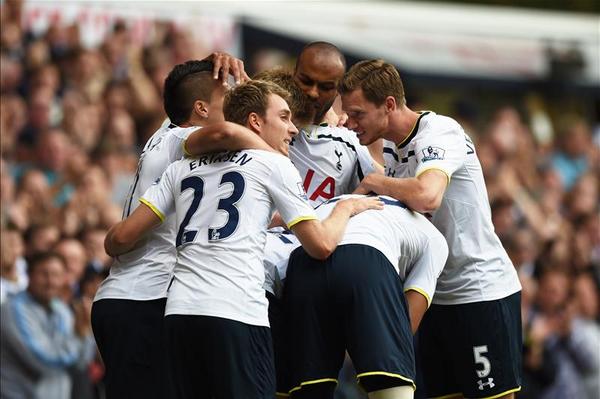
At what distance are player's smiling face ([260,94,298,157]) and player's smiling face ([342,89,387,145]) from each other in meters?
0.59

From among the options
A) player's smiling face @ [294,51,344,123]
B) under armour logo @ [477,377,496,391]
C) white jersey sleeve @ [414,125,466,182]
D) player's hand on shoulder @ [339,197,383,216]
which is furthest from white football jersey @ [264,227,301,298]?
under armour logo @ [477,377,496,391]

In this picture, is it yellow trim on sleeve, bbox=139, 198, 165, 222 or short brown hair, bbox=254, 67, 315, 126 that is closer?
yellow trim on sleeve, bbox=139, 198, 165, 222

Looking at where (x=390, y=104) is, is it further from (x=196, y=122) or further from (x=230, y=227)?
(x=230, y=227)

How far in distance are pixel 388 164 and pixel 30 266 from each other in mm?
3652

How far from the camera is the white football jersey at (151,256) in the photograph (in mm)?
5734

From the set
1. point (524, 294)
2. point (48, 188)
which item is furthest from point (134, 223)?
point (524, 294)

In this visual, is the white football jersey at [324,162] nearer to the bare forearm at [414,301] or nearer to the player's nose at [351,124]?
the player's nose at [351,124]

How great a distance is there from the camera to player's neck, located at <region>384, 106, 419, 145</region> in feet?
19.7

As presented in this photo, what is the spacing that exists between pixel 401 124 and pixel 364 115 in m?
0.21

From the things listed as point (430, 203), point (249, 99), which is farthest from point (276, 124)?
point (430, 203)

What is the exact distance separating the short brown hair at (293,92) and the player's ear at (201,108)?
0.99ft

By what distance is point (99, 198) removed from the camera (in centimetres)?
1034

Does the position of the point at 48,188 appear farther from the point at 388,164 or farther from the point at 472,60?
the point at 472,60

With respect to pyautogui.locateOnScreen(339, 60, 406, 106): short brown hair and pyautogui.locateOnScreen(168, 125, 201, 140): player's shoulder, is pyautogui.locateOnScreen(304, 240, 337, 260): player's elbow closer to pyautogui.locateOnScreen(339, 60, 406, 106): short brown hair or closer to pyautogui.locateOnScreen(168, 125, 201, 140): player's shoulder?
pyautogui.locateOnScreen(168, 125, 201, 140): player's shoulder
